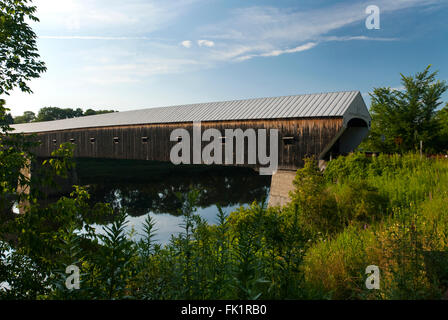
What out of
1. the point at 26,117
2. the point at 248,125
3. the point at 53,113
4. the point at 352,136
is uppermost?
the point at 26,117

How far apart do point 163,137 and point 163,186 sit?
47.9 feet

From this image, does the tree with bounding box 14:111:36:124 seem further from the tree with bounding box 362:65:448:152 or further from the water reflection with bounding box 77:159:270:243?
the tree with bounding box 362:65:448:152

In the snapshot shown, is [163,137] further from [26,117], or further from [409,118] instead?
[26,117]

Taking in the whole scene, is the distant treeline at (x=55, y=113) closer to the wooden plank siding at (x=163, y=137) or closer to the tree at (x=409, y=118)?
the wooden plank siding at (x=163, y=137)

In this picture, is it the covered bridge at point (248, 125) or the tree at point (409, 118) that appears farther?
the tree at point (409, 118)

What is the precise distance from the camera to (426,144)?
1473 centimetres

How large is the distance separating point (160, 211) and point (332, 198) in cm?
1702

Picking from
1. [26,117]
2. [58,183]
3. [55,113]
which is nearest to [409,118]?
[58,183]

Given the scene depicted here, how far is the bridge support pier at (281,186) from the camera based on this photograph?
1133 cm

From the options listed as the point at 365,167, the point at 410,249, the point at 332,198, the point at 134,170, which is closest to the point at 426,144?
the point at 365,167

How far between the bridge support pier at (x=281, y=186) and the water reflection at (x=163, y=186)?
622cm

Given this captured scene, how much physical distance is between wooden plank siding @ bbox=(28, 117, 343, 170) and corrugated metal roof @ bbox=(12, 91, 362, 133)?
0.28 meters

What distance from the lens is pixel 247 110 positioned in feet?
45.0

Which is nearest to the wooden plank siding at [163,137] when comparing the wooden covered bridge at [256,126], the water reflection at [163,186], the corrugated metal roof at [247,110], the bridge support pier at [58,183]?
the wooden covered bridge at [256,126]
